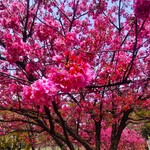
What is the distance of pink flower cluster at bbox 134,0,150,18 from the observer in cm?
258

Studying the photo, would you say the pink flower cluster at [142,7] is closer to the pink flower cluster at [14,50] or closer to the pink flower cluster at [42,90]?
the pink flower cluster at [42,90]

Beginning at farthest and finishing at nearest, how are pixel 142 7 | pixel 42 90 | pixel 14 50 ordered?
1. pixel 14 50
2. pixel 42 90
3. pixel 142 7

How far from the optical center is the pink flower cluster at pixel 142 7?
8.46 feet

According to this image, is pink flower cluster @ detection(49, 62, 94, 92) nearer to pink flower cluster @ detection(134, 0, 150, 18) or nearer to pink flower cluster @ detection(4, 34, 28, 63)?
pink flower cluster @ detection(134, 0, 150, 18)

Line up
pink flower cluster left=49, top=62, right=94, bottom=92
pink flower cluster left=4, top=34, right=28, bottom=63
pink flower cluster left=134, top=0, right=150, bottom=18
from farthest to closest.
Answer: pink flower cluster left=4, top=34, right=28, bottom=63 < pink flower cluster left=49, top=62, right=94, bottom=92 < pink flower cluster left=134, top=0, right=150, bottom=18

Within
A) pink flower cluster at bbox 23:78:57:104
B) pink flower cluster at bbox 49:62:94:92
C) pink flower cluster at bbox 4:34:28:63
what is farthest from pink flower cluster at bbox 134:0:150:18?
pink flower cluster at bbox 4:34:28:63

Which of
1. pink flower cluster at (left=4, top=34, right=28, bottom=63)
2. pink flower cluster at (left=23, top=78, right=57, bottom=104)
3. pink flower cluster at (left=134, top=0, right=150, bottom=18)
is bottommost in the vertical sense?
pink flower cluster at (left=23, top=78, right=57, bottom=104)

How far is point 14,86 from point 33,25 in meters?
1.61

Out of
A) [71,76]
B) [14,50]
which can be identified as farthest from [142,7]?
[14,50]

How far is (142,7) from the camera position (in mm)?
2629

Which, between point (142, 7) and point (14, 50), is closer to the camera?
point (142, 7)

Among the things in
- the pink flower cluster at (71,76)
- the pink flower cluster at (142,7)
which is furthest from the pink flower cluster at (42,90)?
the pink flower cluster at (142,7)

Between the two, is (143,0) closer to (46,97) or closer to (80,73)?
(80,73)

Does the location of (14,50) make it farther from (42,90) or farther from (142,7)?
(142,7)
